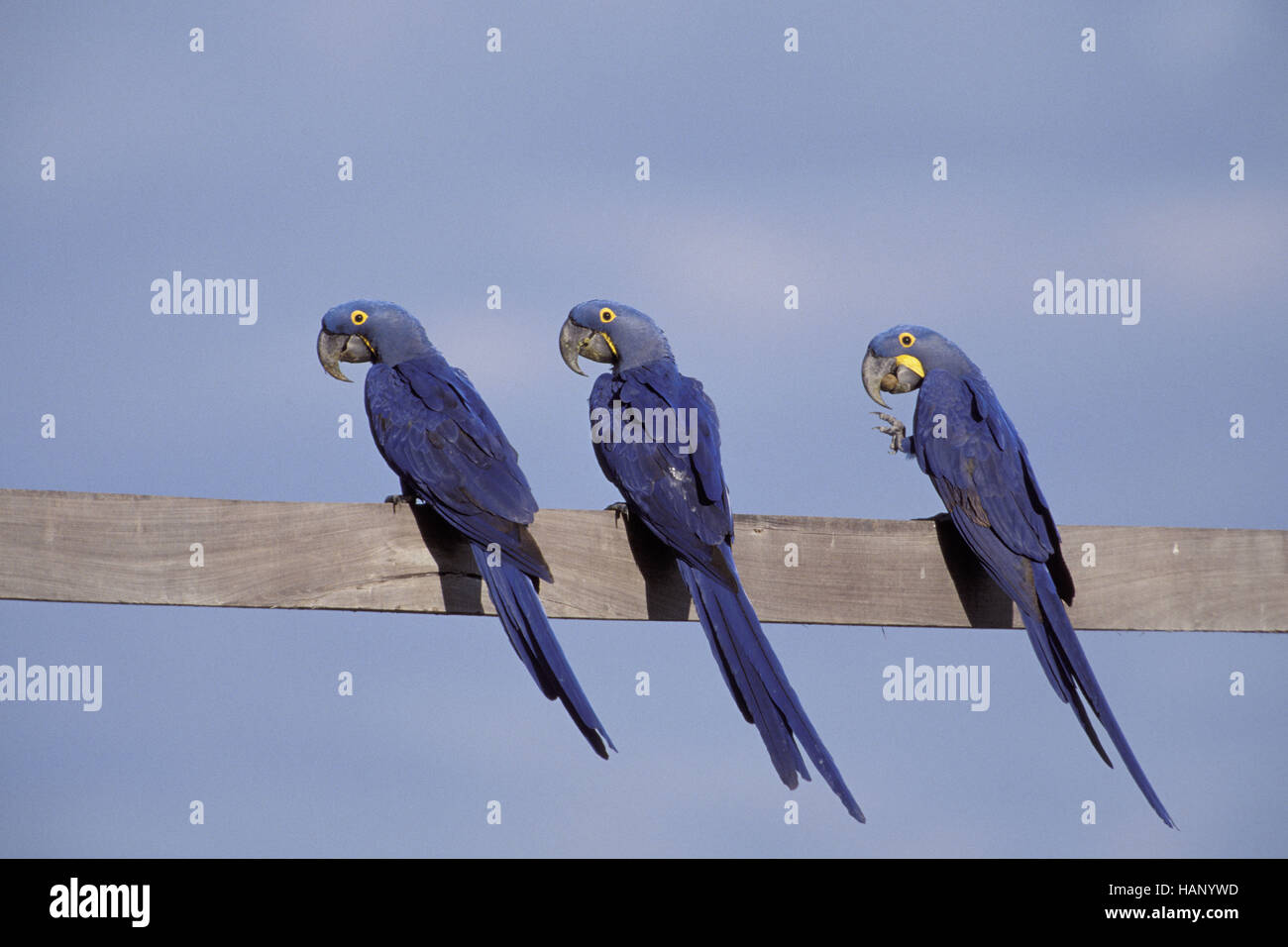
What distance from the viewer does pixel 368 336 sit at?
Answer: 4.16m

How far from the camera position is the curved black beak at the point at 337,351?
425 cm

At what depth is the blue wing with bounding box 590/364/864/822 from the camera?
8.48 ft

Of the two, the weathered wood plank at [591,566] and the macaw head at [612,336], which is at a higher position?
the macaw head at [612,336]

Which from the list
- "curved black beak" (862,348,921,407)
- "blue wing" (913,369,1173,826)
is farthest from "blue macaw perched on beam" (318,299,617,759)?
"curved black beak" (862,348,921,407)

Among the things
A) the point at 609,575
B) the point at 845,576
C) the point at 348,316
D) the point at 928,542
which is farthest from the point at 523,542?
the point at 348,316

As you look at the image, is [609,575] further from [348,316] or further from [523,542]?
[348,316]

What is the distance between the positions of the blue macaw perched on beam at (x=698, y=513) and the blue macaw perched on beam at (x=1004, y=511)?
0.64 m

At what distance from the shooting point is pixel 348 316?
4203 millimetres

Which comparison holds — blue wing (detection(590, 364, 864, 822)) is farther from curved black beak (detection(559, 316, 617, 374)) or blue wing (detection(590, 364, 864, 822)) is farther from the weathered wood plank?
curved black beak (detection(559, 316, 617, 374))

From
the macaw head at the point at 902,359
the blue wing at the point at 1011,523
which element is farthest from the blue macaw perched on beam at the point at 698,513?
the macaw head at the point at 902,359

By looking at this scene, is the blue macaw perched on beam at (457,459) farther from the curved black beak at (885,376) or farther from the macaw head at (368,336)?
the curved black beak at (885,376)

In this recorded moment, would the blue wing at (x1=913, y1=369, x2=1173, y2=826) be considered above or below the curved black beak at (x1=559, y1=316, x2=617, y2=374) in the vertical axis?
below

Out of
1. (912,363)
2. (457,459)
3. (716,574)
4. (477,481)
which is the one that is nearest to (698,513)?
(716,574)
